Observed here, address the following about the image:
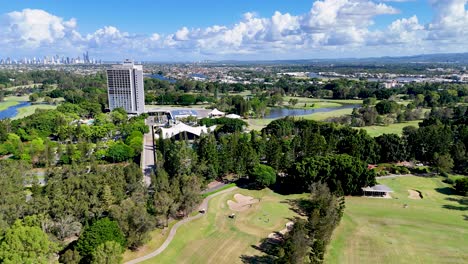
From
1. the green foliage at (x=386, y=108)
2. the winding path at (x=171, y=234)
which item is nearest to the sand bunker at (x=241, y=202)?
the winding path at (x=171, y=234)

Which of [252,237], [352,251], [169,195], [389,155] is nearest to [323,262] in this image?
[352,251]

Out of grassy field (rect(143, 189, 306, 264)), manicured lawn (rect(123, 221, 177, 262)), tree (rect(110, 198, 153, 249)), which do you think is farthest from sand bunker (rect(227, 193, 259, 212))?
tree (rect(110, 198, 153, 249))

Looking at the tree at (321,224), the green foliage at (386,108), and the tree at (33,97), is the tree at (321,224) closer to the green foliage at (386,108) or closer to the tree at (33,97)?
the green foliage at (386,108)

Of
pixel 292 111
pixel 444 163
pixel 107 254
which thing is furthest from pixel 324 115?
pixel 107 254

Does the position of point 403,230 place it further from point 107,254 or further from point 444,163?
point 107,254

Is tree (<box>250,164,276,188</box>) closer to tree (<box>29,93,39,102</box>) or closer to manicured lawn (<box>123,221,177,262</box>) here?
manicured lawn (<box>123,221,177,262</box>)

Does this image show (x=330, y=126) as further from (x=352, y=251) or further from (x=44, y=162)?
(x=44, y=162)
